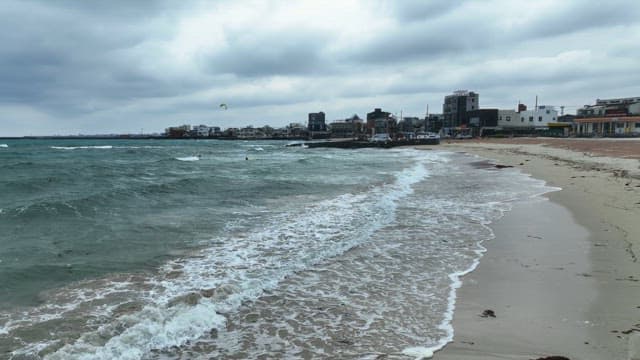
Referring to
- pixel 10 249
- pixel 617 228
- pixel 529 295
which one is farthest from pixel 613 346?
pixel 10 249

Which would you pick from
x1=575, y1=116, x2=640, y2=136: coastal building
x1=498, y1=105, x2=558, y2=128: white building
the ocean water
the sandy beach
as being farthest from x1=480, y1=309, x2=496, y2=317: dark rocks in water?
x1=498, y1=105, x2=558, y2=128: white building

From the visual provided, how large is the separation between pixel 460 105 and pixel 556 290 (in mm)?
117388

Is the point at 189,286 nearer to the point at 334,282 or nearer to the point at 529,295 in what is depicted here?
the point at 334,282

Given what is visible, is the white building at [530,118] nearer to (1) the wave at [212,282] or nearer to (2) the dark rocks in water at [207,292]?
(1) the wave at [212,282]

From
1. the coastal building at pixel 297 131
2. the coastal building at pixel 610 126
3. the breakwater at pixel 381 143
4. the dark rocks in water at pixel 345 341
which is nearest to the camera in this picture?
the dark rocks in water at pixel 345 341

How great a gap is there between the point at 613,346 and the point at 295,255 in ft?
18.3

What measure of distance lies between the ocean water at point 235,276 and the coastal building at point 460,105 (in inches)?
4151

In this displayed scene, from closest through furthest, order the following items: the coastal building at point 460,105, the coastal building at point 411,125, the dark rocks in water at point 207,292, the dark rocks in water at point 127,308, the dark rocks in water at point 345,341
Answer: the dark rocks in water at point 345,341 < the dark rocks in water at point 127,308 < the dark rocks in water at point 207,292 < the coastal building at point 460,105 < the coastal building at point 411,125

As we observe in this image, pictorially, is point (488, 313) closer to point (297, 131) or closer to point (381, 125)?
point (381, 125)

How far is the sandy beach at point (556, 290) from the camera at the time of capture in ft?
15.3

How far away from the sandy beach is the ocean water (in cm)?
38

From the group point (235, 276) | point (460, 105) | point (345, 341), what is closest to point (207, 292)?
point (235, 276)

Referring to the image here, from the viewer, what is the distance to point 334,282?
7223 mm

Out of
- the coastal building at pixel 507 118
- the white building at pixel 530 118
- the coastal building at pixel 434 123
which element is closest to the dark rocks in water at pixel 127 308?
the white building at pixel 530 118
